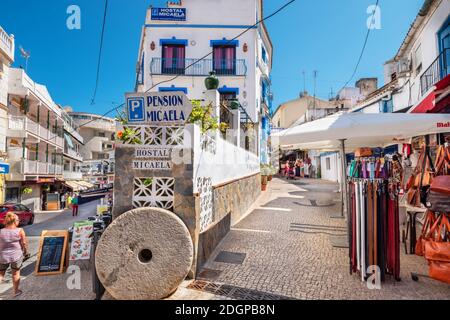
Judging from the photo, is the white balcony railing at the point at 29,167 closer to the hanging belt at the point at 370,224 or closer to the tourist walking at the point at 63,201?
the tourist walking at the point at 63,201

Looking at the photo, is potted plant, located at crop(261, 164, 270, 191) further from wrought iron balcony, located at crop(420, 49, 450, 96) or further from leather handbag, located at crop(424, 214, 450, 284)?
leather handbag, located at crop(424, 214, 450, 284)

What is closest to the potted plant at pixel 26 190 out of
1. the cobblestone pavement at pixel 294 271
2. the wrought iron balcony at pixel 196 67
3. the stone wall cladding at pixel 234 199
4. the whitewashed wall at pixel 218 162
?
the wrought iron balcony at pixel 196 67

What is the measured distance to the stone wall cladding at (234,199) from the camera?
5.62m

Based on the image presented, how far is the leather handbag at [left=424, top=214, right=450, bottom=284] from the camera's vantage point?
10.5ft

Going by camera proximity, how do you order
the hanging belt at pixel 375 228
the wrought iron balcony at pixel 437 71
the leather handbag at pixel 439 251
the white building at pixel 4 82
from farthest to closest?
1. the white building at pixel 4 82
2. the wrought iron balcony at pixel 437 71
3. the hanging belt at pixel 375 228
4. the leather handbag at pixel 439 251

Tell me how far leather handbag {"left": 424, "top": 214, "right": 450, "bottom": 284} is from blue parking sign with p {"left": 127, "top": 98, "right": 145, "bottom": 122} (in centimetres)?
473

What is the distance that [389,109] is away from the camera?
1471 cm

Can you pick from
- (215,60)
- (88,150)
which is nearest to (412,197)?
(215,60)

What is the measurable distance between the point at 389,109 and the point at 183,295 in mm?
16209

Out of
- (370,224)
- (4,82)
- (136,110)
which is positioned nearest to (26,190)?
(4,82)

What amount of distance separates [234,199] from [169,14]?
1627cm

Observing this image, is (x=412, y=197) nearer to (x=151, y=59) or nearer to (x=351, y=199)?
(x=351, y=199)

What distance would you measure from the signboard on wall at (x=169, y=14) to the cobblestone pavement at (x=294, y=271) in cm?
1691

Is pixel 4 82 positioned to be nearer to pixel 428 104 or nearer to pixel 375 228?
pixel 375 228
